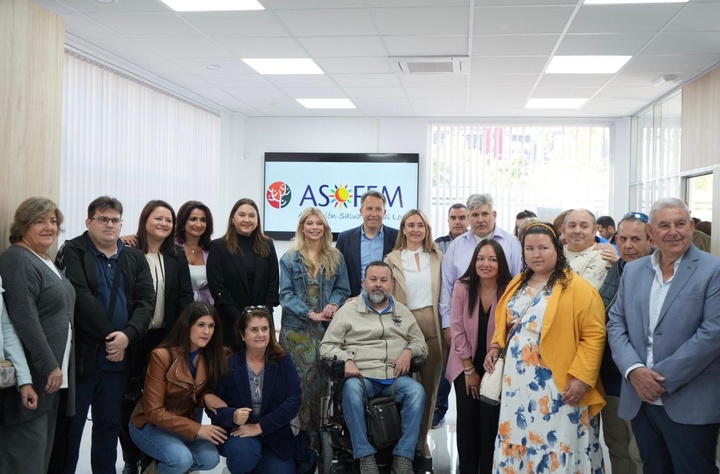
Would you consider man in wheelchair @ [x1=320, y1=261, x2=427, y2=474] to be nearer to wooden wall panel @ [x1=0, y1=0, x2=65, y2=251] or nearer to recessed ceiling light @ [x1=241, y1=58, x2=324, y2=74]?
wooden wall panel @ [x1=0, y1=0, x2=65, y2=251]

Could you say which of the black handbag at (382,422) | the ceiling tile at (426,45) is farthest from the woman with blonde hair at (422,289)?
the ceiling tile at (426,45)

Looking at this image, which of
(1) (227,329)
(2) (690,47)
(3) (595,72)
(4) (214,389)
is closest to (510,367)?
(4) (214,389)

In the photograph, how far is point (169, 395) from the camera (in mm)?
3576

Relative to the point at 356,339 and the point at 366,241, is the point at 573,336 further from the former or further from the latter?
the point at 366,241

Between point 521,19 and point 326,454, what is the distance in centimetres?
358

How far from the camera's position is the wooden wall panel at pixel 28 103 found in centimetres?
402

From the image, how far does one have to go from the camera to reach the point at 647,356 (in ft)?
9.77

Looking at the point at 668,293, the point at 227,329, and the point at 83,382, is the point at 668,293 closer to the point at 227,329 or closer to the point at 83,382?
the point at 227,329

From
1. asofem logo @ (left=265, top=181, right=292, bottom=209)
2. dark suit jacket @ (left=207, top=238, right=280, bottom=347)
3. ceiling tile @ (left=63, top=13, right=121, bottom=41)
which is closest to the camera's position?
dark suit jacket @ (left=207, top=238, right=280, bottom=347)

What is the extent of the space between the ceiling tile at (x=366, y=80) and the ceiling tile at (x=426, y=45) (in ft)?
3.26

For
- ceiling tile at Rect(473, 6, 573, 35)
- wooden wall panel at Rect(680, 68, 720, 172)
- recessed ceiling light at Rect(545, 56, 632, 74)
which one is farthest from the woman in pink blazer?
wooden wall panel at Rect(680, 68, 720, 172)

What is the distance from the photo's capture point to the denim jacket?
434 cm

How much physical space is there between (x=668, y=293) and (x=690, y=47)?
397 centimetres

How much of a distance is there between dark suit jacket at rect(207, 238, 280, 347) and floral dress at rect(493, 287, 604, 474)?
1801 mm
